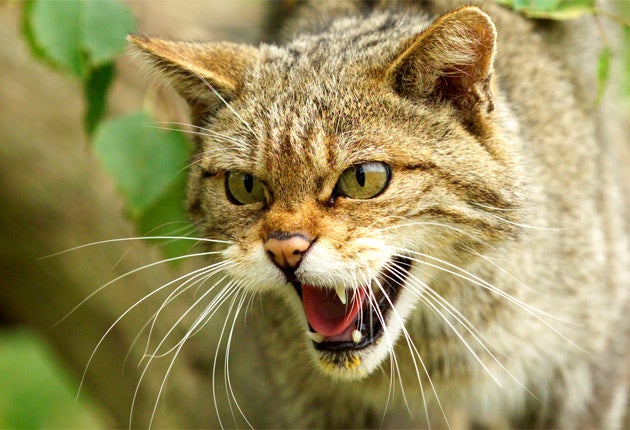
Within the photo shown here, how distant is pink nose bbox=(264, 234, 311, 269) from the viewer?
8.96ft

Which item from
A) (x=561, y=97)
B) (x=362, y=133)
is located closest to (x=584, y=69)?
(x=561, y=97)

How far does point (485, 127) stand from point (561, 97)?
1.20 meters

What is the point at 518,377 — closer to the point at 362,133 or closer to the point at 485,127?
the point at 485,127

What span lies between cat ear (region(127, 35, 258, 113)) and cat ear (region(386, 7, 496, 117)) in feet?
2.09

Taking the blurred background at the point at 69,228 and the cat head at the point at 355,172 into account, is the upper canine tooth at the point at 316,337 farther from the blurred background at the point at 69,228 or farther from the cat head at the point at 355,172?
the blurred background at the point at 69,228

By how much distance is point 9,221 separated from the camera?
491 cm

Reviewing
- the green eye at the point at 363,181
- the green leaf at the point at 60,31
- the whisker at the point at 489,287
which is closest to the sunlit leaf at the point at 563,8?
the green eye at the point at 363,181

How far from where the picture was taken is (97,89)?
3.84 m

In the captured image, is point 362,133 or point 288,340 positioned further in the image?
point 288,340

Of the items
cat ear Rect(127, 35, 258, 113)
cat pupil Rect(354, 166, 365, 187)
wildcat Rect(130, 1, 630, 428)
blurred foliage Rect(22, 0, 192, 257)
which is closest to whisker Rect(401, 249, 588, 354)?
wildcat Rect(130, 1, 630, 428)

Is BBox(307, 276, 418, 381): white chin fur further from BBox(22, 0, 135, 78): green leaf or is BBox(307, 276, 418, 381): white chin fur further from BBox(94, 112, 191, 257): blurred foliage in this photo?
BBox(22, 0, 135, 78): green leaf

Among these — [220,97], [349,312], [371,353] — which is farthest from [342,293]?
[220,97]

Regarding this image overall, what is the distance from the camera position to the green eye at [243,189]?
120 inches

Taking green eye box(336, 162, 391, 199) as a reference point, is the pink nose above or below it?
below
